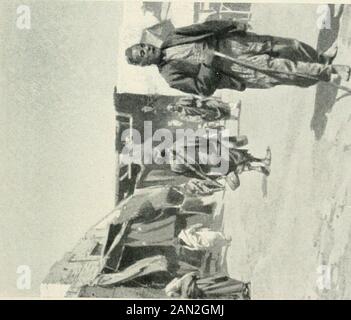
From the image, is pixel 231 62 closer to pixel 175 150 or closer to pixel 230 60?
pixel 230 60

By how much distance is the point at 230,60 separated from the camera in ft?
17.3

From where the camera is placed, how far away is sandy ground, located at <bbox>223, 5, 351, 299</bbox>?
17.5 ft

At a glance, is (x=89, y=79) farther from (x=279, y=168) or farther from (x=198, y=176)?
(x=279, y=168)

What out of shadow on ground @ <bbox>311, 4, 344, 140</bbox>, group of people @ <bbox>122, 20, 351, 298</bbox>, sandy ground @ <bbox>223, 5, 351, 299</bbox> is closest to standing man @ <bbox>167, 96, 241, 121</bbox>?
group of people @ <bbox>122, 20, 351, 298</bbox>

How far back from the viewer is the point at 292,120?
5348 mm

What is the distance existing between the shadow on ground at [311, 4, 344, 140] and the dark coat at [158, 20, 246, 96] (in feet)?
2.55

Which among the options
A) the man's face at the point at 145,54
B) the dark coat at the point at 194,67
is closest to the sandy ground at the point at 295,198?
the dark coat at the point at 194,67

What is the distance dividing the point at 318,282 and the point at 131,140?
7.18ft

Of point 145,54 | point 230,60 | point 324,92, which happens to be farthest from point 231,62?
point 324,92

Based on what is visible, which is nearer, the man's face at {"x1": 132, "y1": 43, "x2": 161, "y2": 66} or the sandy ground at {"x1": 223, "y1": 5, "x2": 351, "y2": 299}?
the man's face at {"x1": 132, "y1": 43, "x2": 161, "y2": 66}

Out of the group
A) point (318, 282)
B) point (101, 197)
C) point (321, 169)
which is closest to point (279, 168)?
point (321, 169)

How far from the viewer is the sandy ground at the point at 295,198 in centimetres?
532

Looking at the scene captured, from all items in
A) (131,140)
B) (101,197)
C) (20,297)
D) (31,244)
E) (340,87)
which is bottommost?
(20,297)

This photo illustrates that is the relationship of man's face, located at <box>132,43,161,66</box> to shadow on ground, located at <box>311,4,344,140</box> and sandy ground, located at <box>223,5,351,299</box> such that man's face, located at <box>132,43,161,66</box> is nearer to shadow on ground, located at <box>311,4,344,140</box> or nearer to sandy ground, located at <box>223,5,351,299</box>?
sandy ground, located at <box>223,5,351,299</box>
